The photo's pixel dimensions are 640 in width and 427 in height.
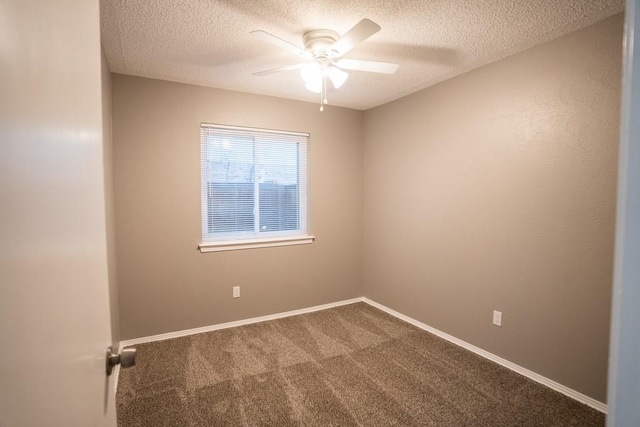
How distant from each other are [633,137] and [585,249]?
1.93m

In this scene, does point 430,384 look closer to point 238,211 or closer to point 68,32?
point 238,211

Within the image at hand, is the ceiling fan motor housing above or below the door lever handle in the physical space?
above

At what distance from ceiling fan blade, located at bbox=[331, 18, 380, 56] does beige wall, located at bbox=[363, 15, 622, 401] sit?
4.56 feet

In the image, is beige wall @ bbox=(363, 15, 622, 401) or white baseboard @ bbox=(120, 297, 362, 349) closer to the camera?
beige wall @ bbox=(363, 15, 622, 401)

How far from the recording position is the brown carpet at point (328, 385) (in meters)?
1.86

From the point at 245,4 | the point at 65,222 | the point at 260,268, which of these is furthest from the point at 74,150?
the point at 260,268

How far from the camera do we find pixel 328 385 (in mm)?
2168

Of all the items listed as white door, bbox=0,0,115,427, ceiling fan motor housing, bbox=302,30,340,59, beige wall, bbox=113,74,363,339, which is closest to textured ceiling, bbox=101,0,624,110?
ceiling fan motor housing, bbox=302,30,340,59

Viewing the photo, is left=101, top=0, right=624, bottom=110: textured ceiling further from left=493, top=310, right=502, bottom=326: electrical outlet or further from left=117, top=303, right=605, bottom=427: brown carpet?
left=117, top=303, right=605, bottom=427: brown carpet

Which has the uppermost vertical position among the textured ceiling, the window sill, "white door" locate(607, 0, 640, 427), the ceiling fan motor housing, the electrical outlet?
the textured ceiling

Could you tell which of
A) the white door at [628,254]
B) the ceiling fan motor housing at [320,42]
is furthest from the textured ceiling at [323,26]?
the white door at [628,254]

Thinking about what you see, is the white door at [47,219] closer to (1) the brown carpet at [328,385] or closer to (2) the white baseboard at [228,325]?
(1) the brown carpet at [328,385]

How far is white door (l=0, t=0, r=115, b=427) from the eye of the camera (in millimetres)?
295

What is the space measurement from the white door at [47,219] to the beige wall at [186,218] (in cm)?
237
